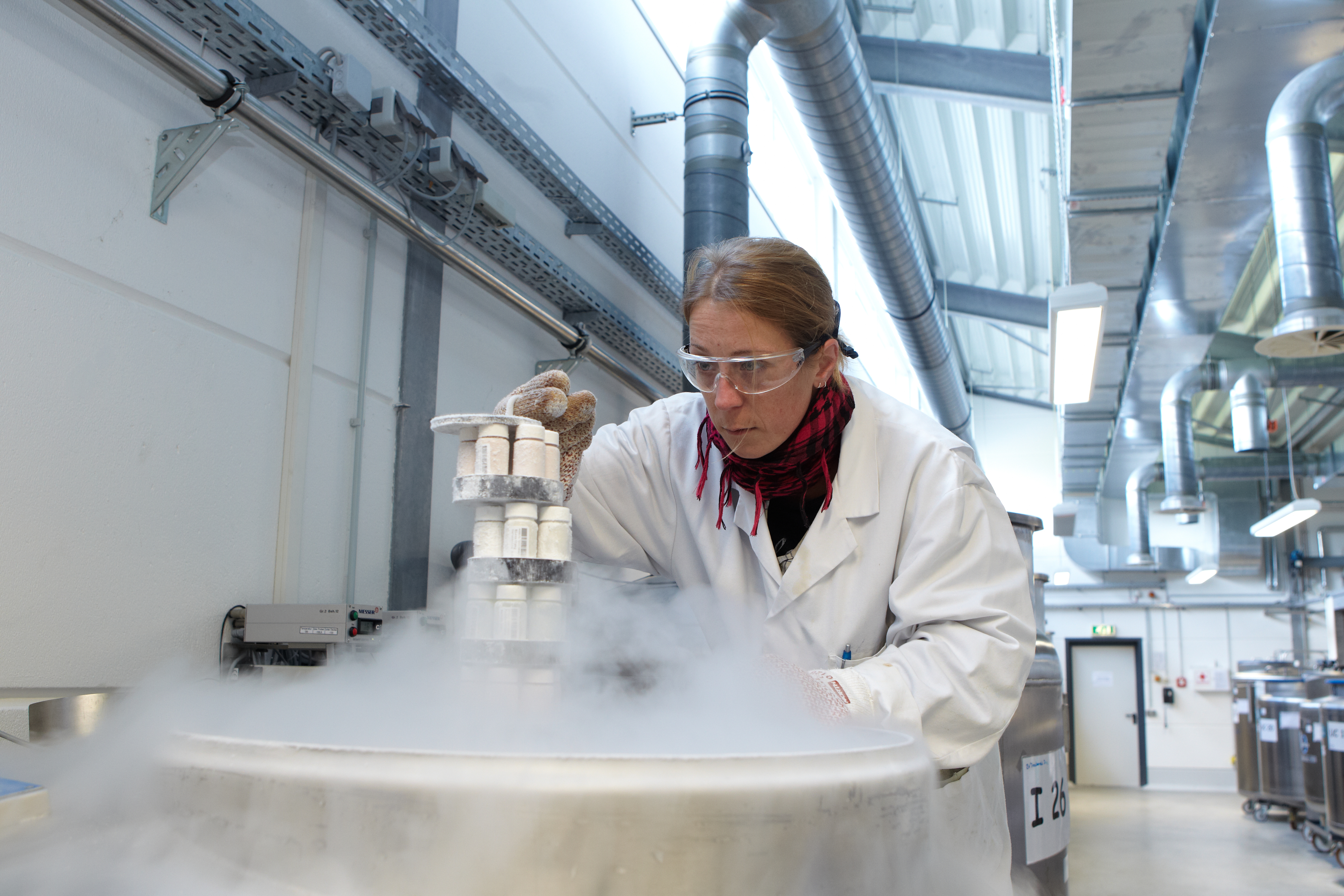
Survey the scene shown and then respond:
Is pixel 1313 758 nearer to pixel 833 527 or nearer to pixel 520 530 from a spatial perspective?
pixel 833 527

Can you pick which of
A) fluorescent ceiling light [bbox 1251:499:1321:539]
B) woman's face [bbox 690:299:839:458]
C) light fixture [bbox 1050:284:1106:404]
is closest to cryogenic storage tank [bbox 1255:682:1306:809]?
fluorescent ceiling light [bbox 1251:499:1321:539]

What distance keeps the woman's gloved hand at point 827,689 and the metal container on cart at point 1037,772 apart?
1.01 metres

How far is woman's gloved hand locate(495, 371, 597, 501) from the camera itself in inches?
40.6

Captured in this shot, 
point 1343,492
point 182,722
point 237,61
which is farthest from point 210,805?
point 1343,492

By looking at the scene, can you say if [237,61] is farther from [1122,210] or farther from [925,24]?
[925,24]

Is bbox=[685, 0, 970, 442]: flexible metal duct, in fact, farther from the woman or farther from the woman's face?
the woman's face

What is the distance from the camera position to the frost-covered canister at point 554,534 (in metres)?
0.88

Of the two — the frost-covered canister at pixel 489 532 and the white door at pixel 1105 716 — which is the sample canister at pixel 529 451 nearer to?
the frost-covered canister at pixel 489 532

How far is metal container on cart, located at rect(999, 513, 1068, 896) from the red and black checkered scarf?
71 cm

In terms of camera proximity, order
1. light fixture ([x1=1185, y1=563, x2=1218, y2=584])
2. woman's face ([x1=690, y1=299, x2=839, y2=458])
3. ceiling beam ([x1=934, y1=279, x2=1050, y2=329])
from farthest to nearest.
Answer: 1. light fixture ([x1=1185, y1=563, x2=1218, y2=584])
2. ceiling beam ([x1=934, y1=279, x2=1050, y2=329])
3. woman's face ([x1=690, y1=299, x2=839, y2=458])

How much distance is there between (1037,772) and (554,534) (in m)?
1.59

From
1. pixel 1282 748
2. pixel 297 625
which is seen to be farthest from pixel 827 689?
pixel 1282 748

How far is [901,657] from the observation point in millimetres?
1006

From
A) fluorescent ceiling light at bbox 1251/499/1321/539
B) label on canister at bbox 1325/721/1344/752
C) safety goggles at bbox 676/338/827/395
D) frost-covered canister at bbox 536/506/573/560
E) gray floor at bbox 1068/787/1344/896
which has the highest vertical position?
fluorescent ceiling light at bbox 1251/499/1321/539
